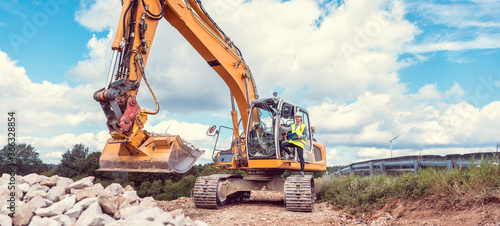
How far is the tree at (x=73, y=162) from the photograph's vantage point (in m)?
24.2

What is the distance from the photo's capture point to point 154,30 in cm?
770

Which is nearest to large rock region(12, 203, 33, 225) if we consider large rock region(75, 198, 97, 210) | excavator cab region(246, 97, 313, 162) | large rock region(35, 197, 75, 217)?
large rock region(35, 197, 75, 217)

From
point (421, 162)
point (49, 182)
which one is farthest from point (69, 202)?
point (421, 162)

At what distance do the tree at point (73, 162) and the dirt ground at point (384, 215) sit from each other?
17624mm

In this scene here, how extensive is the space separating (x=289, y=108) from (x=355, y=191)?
2.53 m

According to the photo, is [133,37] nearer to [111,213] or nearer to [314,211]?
[111,213]

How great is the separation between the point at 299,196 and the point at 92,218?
464 cm

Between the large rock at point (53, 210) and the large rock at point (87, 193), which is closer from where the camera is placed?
the large rock at point (53, 210)

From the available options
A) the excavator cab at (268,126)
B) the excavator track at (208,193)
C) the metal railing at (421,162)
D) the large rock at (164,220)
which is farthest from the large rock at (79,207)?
the metal railing at (421,162)

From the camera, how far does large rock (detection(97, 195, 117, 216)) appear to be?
5.16 metres

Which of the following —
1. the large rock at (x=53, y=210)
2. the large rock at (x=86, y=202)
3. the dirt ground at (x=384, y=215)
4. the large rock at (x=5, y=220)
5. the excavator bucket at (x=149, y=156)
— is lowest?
the dirt ground at (x=384, y=215)

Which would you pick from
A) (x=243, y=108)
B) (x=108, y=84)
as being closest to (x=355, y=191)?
(x=243, y=108)

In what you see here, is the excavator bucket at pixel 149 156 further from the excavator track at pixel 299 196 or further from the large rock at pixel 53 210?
the excavator track at pixel 299 196

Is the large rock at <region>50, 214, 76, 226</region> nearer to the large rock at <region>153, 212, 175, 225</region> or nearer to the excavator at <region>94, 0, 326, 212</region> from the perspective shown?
the large rock at <region>153, 212, 175, 225</region>
